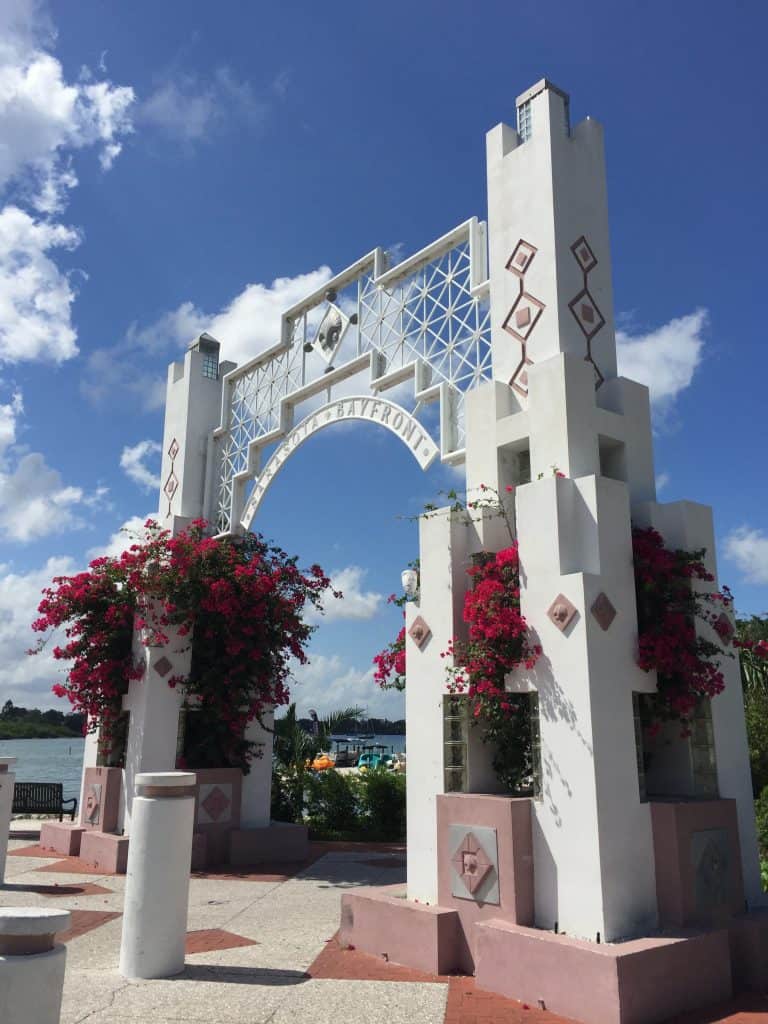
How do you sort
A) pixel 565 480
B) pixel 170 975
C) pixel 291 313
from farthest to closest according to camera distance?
pixel 291 313 → pixel 565 480 → pixel 170 975

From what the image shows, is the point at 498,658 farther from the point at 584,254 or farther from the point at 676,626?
the point at 584,254

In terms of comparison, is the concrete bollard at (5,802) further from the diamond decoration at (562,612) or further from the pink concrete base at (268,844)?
the diamond decoration at (562,612)

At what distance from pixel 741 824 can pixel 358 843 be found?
674 cm

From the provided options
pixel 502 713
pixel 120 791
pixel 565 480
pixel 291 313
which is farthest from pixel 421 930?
pixel 291 313

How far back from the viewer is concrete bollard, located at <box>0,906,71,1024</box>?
326 cm

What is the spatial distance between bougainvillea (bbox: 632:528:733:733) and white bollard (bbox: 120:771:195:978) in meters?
3.37

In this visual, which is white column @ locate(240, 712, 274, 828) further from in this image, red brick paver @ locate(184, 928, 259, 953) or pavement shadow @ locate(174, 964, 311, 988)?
pavement shadow @ locate(174, 964, 311, 988)

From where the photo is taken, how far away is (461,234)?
8.25m

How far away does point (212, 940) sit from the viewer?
6.36 m

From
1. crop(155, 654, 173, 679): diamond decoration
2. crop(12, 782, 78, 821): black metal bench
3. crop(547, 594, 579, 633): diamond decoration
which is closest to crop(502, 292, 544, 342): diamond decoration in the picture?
crop(547, 594, 579, 633): diamond decoration

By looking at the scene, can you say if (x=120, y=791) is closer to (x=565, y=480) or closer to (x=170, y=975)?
(x=170, y=975)

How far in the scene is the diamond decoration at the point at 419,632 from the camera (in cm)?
643

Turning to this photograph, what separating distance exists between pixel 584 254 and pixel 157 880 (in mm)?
5924

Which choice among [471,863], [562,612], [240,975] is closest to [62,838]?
[240,975]
